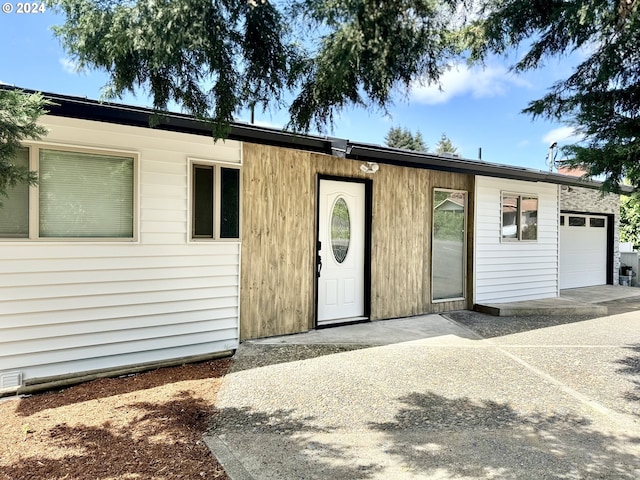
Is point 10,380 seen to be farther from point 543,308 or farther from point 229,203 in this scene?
point 543,308

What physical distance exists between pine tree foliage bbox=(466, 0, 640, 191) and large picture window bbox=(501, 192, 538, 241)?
15.6 ft

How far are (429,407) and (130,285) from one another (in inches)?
129

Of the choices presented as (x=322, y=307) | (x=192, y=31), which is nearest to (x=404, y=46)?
(x=192, y=31)

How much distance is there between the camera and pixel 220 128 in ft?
9.44

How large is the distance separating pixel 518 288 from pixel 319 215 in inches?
193

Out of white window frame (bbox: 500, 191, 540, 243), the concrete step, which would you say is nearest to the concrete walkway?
the concrete step

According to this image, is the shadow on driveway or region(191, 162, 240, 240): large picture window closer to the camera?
the shadow on driveway

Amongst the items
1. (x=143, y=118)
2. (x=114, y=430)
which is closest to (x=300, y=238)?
(x=143, y=118)

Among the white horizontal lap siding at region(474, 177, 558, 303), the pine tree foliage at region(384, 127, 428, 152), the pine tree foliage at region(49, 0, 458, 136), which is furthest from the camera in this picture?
the pine tree foliage at region(384, 127, 428, 152)

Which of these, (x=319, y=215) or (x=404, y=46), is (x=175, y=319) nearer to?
(x=319, y=215)

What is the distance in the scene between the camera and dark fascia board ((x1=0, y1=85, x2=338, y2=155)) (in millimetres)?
3838

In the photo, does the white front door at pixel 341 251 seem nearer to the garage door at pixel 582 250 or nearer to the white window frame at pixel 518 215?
the white window frame at pixel 518 215

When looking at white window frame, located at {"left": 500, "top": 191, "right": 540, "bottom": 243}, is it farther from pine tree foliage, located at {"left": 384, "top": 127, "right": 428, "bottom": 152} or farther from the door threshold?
pine tree foliage, located at {"left": 384, "top": 127, "right": 428, "bottom": 152}

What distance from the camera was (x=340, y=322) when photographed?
6.28 meters
